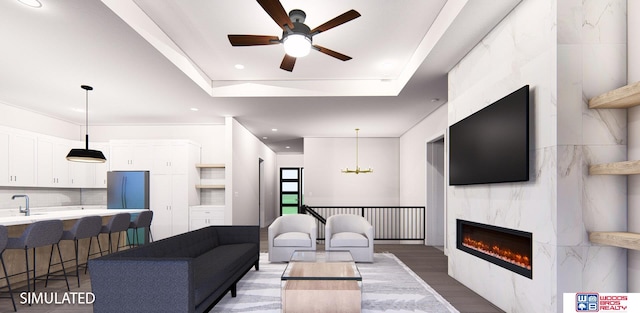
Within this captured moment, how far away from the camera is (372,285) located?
165 inches

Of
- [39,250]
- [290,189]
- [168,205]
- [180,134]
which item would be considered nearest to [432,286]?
[39,250]

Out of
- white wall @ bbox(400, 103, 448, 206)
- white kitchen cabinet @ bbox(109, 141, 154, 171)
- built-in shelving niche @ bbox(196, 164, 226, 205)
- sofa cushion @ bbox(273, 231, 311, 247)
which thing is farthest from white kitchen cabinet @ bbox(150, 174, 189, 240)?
white wall @ bbox(400, 103, 448, 206)

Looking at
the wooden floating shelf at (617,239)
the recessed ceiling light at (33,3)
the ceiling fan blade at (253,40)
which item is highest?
the recessed ceiling light at (33,3)

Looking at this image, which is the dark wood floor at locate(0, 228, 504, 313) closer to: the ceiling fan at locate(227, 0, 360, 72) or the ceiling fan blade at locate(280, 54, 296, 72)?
the ceiling fan at locate(227, 0, 360, 72)

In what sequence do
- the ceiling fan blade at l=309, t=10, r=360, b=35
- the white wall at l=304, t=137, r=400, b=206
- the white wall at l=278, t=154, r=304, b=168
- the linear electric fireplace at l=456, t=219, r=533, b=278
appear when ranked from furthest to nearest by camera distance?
the white wall at l=278, t=154, r=304, b=168 < the white wall at l=304, t=137, r=400, b=206 < the linear electric fireplace at l=456, t=219, r=533, b=278 < the ceiling fan blade at l=309, t=10, r=360, b=35

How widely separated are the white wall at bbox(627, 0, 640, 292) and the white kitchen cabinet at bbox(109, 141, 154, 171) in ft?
24.6

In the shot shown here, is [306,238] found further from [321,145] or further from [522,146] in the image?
[321,145]

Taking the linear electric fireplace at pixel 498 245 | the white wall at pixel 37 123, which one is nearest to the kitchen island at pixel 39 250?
the white wall at pixel 37 123

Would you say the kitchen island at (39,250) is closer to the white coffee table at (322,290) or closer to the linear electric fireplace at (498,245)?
the white coffee table at (322,290)

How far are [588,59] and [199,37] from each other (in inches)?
150

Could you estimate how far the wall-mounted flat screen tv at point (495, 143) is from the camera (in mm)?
2828

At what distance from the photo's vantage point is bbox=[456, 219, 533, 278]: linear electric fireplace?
290 centimetres

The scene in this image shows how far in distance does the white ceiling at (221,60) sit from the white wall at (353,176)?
2.36 metres

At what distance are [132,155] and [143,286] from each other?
5.43m
